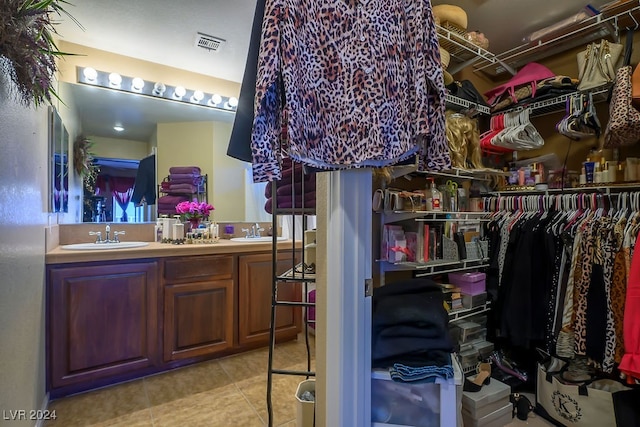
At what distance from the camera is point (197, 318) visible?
234 cm

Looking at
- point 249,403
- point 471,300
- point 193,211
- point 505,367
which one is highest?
point 193,211

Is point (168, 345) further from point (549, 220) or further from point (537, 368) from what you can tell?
point (549, 220)

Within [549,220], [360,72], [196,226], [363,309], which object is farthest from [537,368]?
[196,226]

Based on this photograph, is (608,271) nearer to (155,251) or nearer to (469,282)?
(469,282)

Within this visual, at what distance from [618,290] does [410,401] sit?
4.19ft

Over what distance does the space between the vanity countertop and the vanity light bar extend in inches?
41.8

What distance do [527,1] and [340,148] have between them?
185 centimetres

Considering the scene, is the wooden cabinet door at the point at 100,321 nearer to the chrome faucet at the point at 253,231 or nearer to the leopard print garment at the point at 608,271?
the chrome faucet at the point at 253,231

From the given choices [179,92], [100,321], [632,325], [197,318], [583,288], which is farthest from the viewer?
[179,92]

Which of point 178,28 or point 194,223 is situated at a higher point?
point 178,28

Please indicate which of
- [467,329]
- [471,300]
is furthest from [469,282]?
[467,329]

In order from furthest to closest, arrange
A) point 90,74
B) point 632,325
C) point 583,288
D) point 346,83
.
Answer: point 90,74, point 583,288, point 632,325, point 346,83

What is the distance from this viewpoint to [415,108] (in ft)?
3.07

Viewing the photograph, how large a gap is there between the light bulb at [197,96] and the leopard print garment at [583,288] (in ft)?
10.1
